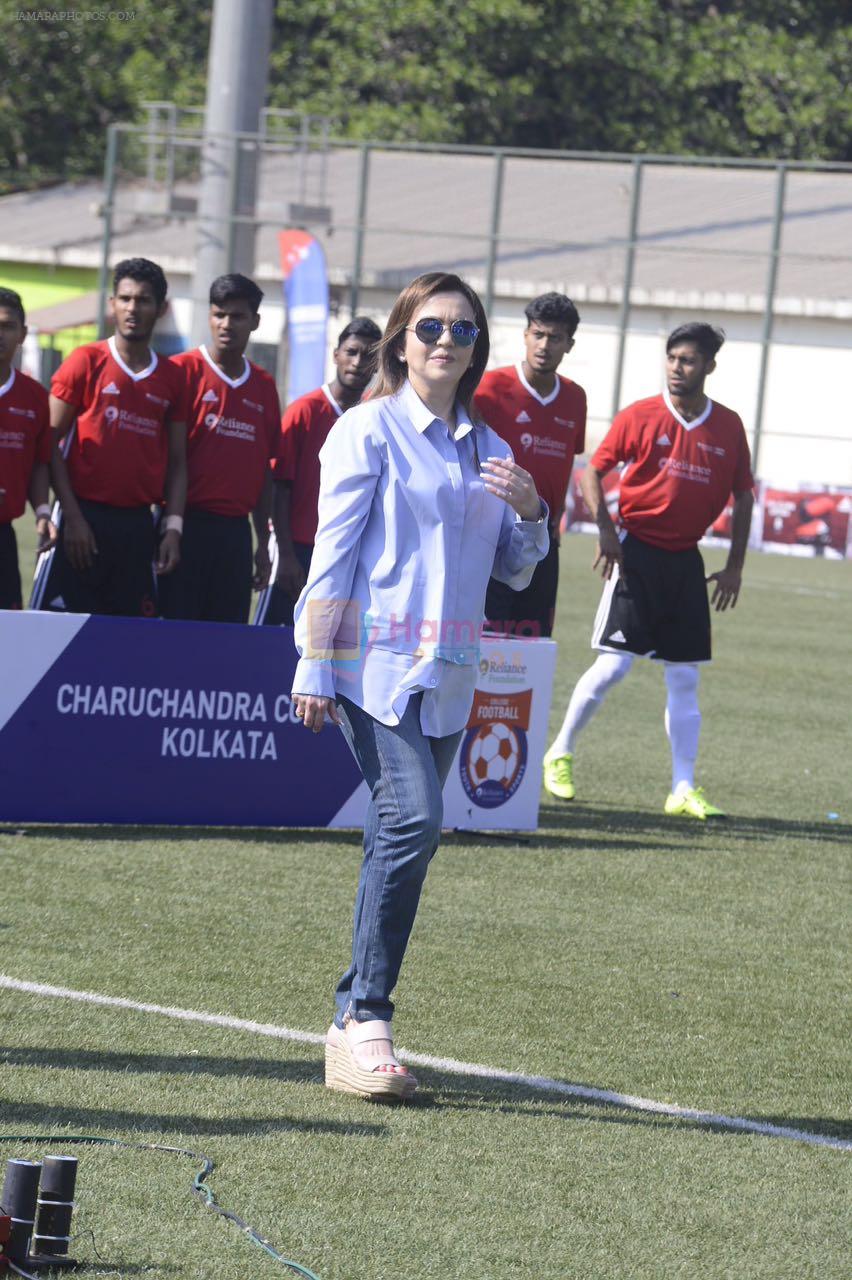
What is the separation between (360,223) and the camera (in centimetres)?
3438

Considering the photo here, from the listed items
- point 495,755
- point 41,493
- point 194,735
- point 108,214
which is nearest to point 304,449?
point 41,493

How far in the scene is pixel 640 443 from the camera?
31.1ft

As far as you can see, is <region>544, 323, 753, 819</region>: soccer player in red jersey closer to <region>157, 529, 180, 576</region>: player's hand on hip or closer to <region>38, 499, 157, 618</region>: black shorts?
<region>157, 529, 180, 576</region>: player's hand on hip

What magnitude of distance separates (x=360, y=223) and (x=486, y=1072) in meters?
30.2

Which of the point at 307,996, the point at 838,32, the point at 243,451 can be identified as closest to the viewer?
the point at 307,996

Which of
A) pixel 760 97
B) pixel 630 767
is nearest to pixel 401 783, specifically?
pixel 630 767

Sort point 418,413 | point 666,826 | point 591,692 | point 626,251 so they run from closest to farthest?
point 418,413
point 666,826
point 591,692
point 626,251

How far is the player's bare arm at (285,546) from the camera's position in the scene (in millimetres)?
8992

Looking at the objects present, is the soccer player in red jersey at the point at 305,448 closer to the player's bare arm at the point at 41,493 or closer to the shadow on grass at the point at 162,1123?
the player's bare arm at the point at 41,493

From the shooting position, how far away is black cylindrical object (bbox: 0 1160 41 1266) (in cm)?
371

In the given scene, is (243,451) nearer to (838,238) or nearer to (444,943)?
(444,943)

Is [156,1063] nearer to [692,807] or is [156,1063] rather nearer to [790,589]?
[692,807]

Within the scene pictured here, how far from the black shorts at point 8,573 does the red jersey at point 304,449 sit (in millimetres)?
1283

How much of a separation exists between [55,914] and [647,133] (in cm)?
4004
